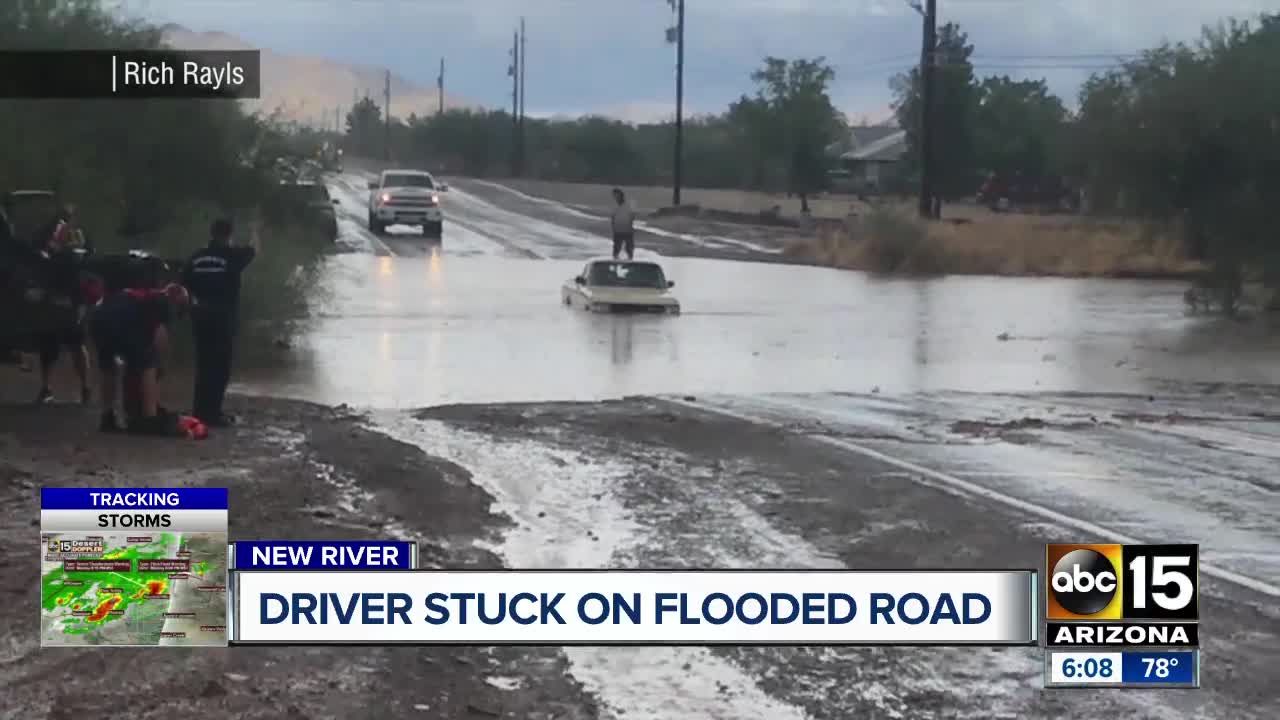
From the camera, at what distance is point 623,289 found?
88.8ft

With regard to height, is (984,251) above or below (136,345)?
below

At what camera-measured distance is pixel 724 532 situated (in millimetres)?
9922

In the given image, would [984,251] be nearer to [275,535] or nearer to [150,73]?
[150,73]

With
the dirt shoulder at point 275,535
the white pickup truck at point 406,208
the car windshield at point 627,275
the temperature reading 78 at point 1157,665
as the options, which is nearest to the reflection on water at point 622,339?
the car windshield at point 627,275

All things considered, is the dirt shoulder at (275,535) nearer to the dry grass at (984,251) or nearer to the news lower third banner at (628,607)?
the news lower third banner at (628,607)

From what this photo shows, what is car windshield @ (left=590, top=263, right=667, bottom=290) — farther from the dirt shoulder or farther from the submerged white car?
the dirt shoulder

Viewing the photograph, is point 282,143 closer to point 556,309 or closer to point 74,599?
point 556,309

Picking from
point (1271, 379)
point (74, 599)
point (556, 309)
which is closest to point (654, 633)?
point (74, 599)

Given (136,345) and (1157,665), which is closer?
(1157,665)

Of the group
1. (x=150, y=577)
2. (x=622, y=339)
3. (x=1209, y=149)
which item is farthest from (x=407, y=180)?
(x=150, y=577)

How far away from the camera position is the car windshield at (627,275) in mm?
27219

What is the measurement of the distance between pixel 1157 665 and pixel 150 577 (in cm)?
327

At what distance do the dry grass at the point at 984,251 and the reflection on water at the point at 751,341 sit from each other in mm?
4882

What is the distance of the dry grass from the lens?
41500 millimetres
